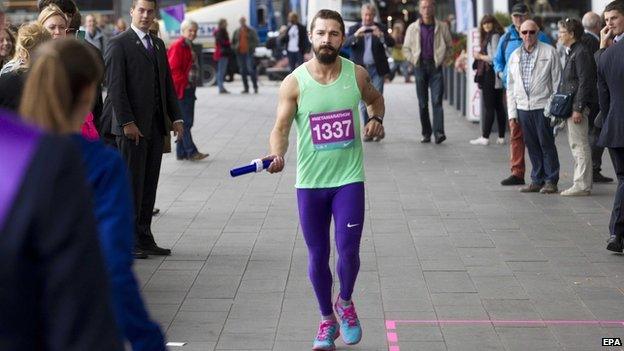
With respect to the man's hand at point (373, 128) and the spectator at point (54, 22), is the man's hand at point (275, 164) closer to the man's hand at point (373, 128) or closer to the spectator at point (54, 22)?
the man's hand at point (373, 128)

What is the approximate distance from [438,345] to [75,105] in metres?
3.87

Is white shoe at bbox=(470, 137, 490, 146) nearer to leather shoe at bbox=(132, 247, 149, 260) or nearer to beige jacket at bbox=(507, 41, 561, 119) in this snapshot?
beige jacket at bbox=(507, 41, 561, 119)

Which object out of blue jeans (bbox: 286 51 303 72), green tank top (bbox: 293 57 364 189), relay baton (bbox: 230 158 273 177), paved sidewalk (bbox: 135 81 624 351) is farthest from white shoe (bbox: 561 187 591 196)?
blue jeans (bbox: 286 51 303 72)

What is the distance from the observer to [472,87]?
749 inches

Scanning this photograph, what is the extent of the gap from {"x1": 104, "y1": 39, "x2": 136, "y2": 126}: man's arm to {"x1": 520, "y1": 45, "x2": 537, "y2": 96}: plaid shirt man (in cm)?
483

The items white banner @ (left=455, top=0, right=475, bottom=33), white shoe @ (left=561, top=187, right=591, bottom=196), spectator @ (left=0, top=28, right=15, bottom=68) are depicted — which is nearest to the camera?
spectator @ (left=0, top=28, right=15, bottom=68)

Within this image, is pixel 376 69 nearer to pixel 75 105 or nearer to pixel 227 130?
pixel 227 130

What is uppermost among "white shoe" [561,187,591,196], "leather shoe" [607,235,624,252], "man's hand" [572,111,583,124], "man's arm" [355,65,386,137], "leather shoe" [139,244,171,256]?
"man's arm" [355,65,386,137]

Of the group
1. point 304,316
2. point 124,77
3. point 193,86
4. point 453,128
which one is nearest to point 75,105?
point 304,316

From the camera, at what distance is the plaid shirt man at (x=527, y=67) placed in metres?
11.9

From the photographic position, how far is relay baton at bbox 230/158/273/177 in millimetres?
5465

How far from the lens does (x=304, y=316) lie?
275 inches

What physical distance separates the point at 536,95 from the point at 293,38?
16795mm

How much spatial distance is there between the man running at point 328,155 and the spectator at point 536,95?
19.1 ft
